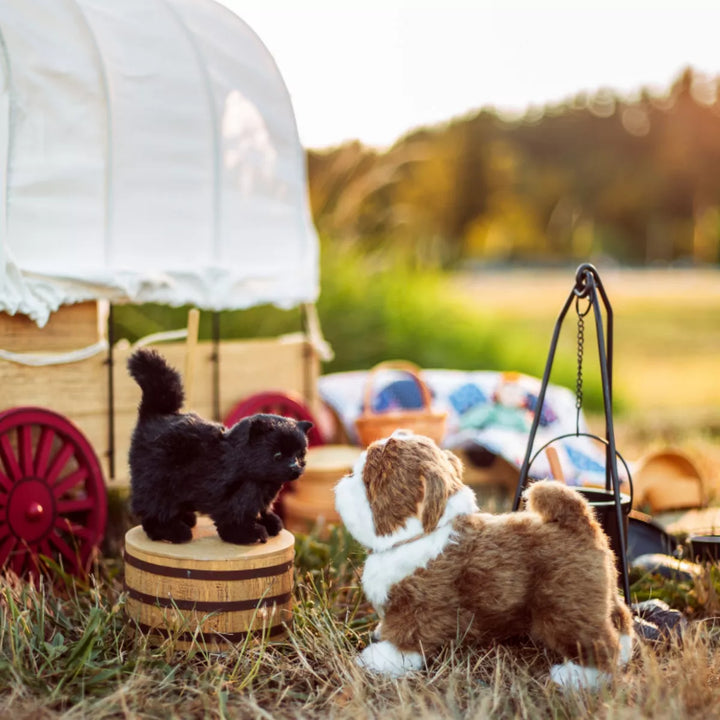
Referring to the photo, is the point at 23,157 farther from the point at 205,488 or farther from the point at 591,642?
the point at 591,642

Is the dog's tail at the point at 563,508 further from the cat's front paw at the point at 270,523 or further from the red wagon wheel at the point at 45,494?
the red wagon wheel at the point at 45,494

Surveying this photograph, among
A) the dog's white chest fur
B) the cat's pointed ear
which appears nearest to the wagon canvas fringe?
the cat's pointed ear

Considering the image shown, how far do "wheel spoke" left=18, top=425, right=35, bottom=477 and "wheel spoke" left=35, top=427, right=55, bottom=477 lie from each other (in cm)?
3

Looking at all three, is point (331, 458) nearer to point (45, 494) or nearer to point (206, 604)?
point (45, 494)

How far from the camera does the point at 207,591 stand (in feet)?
9.36

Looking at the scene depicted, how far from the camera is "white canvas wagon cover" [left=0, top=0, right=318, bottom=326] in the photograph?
3699 mm

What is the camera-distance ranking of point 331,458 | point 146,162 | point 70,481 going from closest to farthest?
point 70,481 < point 146,162 < point 331,458

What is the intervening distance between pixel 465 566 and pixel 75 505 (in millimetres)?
1827

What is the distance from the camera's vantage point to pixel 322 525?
4.43m

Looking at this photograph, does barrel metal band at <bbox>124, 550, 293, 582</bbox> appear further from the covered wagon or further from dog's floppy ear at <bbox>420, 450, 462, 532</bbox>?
the covered wagon

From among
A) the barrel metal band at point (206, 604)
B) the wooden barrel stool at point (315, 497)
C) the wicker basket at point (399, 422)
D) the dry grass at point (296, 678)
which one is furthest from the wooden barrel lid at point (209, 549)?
the wicker basket at point (399, 422)

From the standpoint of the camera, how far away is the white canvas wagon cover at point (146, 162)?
3699 mm

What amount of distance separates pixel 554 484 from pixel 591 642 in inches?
18.8

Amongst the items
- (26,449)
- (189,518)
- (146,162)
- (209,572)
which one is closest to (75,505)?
(26,449)
